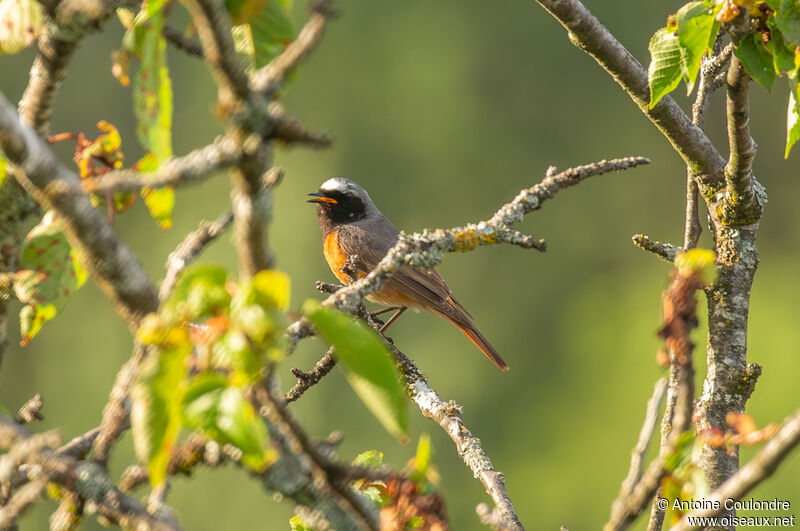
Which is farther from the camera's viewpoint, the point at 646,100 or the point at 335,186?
the point at 335,186

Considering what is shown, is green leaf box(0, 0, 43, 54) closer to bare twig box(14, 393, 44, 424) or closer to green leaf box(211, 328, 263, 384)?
bare twig box(14, 393, 44, 424)

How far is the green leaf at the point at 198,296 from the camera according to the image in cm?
118

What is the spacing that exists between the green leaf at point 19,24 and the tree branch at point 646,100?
62.6 inches

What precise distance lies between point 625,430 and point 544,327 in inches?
157

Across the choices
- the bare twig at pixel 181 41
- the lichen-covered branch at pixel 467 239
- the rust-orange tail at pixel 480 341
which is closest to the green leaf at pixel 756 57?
the lichen-covered branch at pixel 467 239

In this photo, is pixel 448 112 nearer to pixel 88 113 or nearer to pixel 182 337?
pixel 88 113

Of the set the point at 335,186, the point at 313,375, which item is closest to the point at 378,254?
the point at 335,186

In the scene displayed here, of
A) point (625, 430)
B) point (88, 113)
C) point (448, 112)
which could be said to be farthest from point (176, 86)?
point (625, 430)

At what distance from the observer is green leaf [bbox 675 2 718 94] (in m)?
2.21

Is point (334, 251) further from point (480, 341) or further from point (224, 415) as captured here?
point (224, 415)

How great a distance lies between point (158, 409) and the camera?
114 cm

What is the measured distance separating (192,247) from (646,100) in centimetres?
180

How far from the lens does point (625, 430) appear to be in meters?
19.8

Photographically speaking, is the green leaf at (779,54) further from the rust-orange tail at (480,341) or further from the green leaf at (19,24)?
the rust-orange tail at (480,341)
